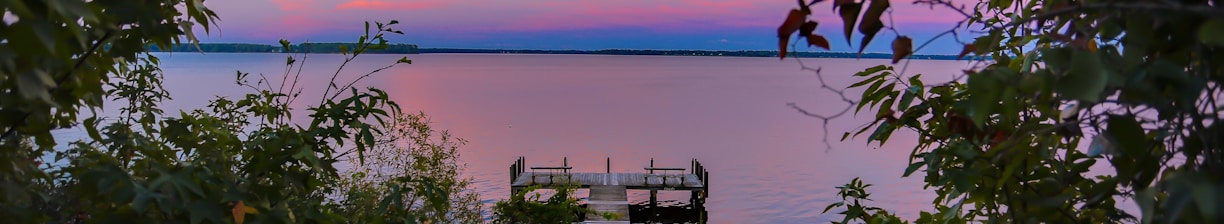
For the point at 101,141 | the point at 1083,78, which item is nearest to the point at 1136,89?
the point at 1083,78

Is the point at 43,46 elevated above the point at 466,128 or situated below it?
above

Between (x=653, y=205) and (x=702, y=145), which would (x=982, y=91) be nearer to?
(x=653, y=205)

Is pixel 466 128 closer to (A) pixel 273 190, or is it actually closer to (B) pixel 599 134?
(B) pixel 599 134

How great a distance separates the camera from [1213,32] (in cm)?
70

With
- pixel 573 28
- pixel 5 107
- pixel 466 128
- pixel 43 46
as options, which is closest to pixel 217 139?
pixel 5 107

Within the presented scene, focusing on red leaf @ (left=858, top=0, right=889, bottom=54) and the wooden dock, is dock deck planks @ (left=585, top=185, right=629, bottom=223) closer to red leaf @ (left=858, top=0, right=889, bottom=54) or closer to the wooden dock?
the wooden dock

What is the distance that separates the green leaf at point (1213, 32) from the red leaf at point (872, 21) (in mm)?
451

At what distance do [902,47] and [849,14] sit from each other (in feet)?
0.26

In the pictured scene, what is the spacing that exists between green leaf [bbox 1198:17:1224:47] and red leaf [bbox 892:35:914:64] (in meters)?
0.44

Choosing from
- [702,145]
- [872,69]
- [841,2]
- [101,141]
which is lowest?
[702,145]

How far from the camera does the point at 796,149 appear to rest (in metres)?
32.1

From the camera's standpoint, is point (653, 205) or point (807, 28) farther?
point (653, 205)

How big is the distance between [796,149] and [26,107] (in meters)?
31.7

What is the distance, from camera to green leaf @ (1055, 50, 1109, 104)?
75 centimetres
